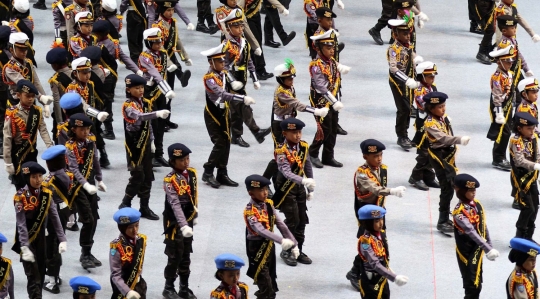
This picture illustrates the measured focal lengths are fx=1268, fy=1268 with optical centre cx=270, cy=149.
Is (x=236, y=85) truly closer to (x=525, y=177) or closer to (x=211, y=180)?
(x=211, y=180)

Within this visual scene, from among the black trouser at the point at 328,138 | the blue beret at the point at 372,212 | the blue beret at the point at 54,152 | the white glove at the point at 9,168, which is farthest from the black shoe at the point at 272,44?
the blue beret at the point at 372,212

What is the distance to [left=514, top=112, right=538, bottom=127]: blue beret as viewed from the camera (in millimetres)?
14594

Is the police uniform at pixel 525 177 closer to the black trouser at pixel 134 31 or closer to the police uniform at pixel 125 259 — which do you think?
the police uniform at pixel 125 259

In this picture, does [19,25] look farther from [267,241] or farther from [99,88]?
[267,241]

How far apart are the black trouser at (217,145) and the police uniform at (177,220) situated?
2379 millimetres

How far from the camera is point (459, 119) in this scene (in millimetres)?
17969

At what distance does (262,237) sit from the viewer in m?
12.7

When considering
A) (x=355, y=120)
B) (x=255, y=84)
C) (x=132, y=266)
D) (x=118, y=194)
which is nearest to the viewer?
(x=132, y=266)

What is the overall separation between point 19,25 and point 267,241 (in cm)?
607

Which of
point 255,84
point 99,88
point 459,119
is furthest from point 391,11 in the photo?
point 99,88

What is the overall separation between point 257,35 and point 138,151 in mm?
5012

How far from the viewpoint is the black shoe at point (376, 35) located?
20.6 meters

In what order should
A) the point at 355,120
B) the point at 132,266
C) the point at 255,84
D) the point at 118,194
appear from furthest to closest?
the point at 355,120 → the point at 255,84 → the point at 118,194 → the point at 132,266

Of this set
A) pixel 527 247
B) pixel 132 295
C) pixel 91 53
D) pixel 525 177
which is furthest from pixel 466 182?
pixel 91 53
